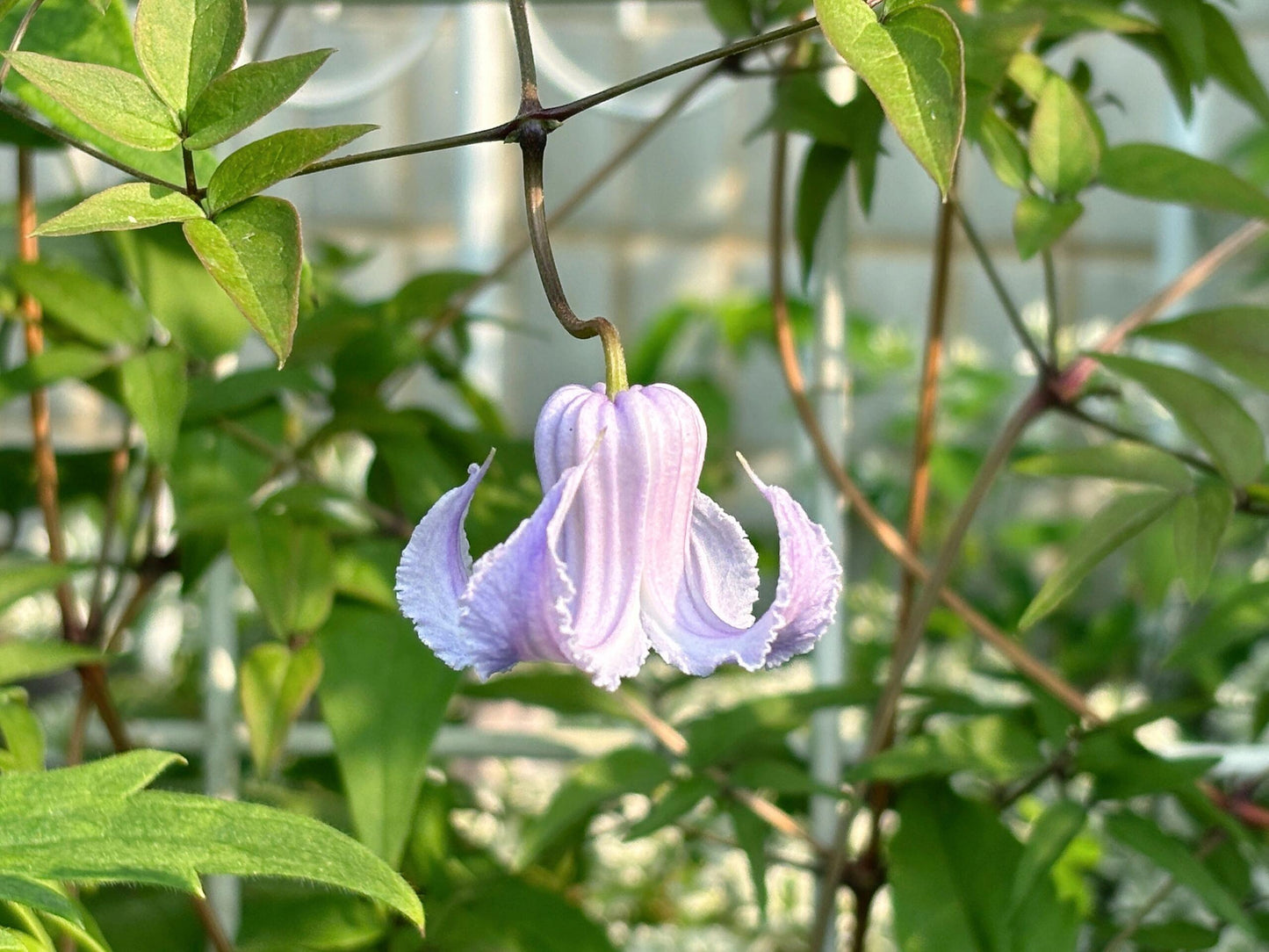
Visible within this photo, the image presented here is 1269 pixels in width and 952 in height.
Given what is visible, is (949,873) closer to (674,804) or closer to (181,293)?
(674,804)

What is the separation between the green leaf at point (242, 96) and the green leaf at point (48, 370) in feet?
0.86

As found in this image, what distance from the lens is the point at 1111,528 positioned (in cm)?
46

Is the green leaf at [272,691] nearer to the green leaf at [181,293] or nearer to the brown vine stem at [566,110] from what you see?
the green leaf at [181,293]

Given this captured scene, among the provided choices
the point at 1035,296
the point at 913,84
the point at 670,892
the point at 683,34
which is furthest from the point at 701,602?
the point at 1035,296

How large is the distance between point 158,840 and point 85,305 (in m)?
0.32

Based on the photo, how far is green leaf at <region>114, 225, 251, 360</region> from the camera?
55 cm

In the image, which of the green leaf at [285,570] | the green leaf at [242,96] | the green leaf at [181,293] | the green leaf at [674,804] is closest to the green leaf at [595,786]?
the green leaf at [674,804]

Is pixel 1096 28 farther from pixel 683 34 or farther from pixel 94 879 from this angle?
pixel 683 34

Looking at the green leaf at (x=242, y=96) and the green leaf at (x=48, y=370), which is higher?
the green leaf at (x=242, y=96)

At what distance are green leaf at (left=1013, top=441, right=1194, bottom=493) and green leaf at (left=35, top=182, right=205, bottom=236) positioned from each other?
337 mm

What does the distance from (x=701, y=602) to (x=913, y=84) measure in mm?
131

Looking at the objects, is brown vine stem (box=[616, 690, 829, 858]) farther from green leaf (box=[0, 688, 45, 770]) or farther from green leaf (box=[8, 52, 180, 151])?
green leaf (box=[8, 52, 180, 151])

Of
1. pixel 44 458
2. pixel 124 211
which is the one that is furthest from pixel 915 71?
pixel 44 458

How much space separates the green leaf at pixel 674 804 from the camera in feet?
1.63
